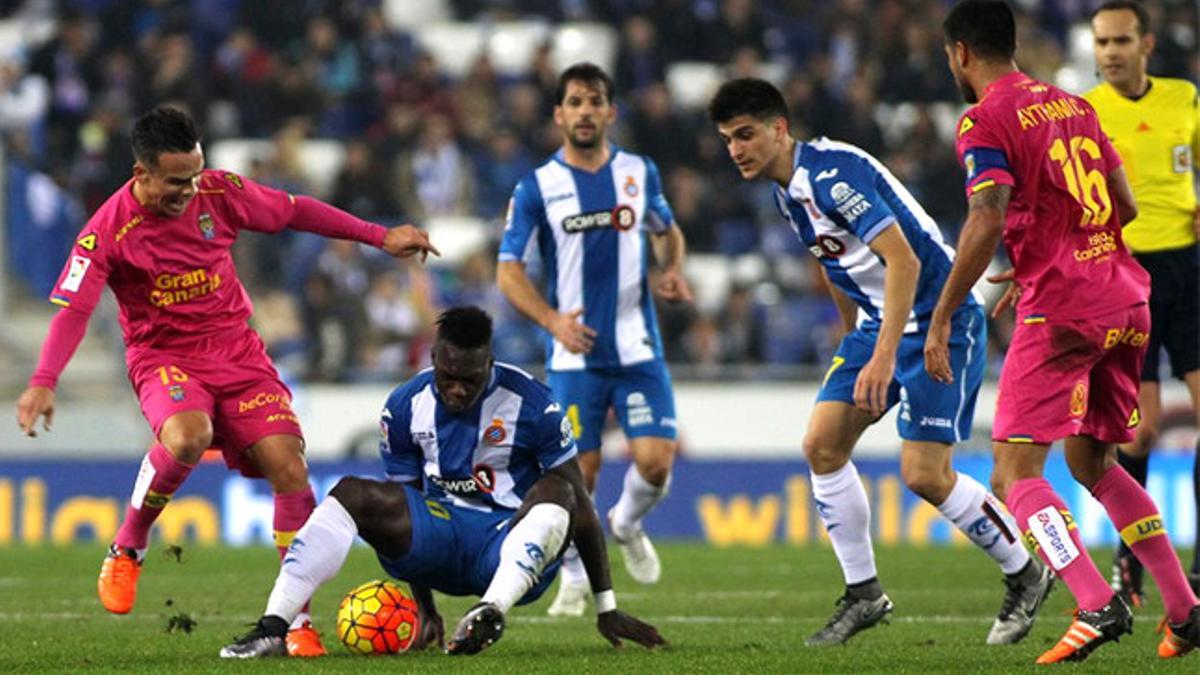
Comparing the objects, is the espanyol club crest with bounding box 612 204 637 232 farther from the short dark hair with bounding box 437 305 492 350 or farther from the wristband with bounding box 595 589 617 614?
the wristband with bounding box 595 589 617 614

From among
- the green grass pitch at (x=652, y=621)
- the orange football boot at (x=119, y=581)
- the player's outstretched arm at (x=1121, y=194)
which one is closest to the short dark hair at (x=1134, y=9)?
the player's outstretched arm at (x=1121, y=194)

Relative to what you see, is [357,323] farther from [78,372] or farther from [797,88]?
[797,88]

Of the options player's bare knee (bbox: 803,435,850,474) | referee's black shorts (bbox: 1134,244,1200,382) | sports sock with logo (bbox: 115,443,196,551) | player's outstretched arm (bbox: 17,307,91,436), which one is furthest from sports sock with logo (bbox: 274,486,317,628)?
referee's black shorts (bbox: 1134,244,1200,382)

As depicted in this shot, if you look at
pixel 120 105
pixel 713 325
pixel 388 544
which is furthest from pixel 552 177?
pixel 120 105

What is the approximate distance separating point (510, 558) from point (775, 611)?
3066 mm

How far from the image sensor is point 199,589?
11906mm

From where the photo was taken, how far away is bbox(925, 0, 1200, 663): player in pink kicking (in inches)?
288

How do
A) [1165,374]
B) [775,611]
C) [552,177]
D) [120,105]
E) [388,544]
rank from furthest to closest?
[120,105] → [1165,374] → [552,177] → [775,611] → [388,544]

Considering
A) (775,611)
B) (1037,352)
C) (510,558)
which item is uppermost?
(1037,352)

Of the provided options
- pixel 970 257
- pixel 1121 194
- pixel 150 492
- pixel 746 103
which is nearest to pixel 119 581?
pixel 150 492

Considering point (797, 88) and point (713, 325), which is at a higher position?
point (797, 88)

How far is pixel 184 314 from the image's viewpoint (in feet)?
28.8

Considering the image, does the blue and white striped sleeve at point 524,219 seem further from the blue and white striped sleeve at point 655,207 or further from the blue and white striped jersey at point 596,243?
the blue and white striped sleeve at point 655,207

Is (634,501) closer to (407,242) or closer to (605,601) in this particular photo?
(407,242)
